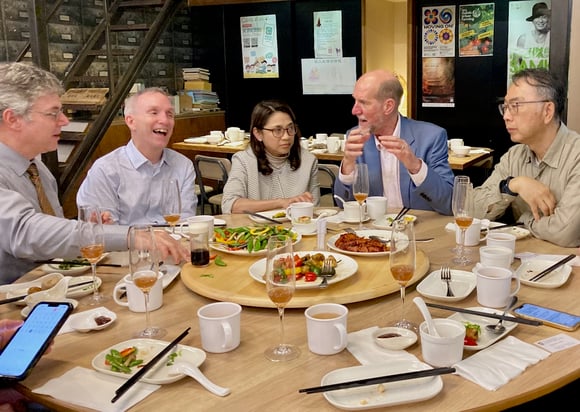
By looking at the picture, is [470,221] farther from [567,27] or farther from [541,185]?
[567,27]

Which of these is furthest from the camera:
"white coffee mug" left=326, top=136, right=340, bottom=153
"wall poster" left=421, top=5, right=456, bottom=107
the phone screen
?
"wall poster" left=421, top=5, right=456, bottom=107

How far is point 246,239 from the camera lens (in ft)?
7.49

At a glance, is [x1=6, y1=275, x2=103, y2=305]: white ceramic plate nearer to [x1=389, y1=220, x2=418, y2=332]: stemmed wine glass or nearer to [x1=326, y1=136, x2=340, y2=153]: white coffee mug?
[x1=389, y1=220, x2=418, y2=332]: stemmed wine glass

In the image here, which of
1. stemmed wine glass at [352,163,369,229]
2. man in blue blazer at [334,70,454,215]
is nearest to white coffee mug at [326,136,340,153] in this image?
man in blue blazer at [334,70,454,215]

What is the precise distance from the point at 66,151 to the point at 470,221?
4.58m

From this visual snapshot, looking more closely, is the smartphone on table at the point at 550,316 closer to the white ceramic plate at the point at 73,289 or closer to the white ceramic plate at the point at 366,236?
the white ceramic plate at the point at 366,236

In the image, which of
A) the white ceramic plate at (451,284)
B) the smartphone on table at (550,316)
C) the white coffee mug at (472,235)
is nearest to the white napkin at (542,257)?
the white coffee mug at (472,235)

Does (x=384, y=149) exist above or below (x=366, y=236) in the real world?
above

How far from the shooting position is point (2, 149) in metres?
2.41

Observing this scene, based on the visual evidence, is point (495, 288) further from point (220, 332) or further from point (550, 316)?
point (220, 332)

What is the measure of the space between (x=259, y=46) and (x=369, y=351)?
7.31 meters

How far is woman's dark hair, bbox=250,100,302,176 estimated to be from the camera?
333 cm

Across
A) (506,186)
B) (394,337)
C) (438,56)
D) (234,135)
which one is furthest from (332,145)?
(394,337)

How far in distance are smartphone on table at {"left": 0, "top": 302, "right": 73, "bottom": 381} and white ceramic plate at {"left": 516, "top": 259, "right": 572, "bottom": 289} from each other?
1.41 meters
